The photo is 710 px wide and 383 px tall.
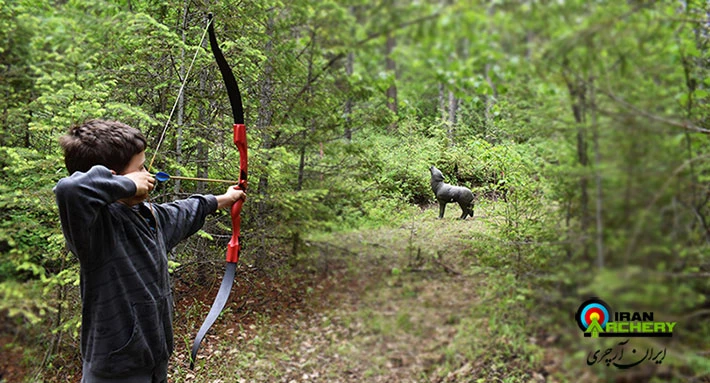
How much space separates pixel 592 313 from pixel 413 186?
1197 millimetres

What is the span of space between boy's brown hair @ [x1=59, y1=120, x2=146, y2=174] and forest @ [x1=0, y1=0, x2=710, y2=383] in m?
0.53

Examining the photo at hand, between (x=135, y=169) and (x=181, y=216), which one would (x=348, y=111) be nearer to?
(x=181, y=216)

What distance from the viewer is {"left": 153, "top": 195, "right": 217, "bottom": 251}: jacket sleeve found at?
2109mm

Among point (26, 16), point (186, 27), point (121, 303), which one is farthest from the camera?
point (26, 16)

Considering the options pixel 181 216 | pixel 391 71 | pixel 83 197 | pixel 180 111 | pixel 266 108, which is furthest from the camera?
pixel 180 111

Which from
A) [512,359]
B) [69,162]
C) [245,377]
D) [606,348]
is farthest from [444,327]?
[69,162]

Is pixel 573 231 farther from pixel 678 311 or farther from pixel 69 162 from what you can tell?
pixel 69 162

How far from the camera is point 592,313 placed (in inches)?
73.0

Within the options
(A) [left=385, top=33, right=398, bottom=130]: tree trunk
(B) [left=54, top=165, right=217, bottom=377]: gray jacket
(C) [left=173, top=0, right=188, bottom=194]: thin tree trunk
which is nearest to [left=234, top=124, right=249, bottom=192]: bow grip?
(B) [left=54, top=165, right=217, bottom=377]: gray jacket

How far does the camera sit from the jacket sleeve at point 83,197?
4.92 ft

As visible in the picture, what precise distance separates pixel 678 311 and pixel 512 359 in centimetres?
88

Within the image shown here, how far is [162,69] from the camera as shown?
3680mm

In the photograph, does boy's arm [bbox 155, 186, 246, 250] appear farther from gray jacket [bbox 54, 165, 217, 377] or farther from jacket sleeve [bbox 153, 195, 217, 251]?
gray jacket [bbox 54, 165, 217, 377]

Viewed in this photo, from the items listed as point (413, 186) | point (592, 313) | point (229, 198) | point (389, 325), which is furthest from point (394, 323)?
point (229, 198)
